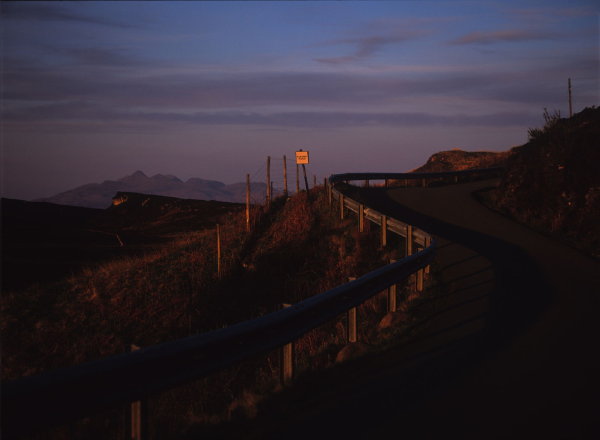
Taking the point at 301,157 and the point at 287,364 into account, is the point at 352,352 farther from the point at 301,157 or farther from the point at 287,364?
the point at 301,157

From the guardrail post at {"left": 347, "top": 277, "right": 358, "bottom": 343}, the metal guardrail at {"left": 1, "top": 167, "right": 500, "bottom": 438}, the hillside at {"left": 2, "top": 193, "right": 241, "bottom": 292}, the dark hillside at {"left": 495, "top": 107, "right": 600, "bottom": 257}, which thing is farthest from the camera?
the hillside at {"left": 2, "top": 193, "right": 241, "bottom": 292}

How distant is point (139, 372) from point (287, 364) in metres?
2.31

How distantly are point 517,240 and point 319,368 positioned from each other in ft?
39.9

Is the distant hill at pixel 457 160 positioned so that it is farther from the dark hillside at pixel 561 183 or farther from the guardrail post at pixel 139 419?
the guardrail post at pixel 139 419

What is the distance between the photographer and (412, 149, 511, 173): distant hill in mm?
53950

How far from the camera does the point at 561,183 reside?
19969mm

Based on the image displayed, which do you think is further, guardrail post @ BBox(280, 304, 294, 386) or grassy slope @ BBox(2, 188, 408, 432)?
grassy slope @ BBox(2, 188, 408, 432)

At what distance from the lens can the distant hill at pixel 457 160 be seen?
53950 mm

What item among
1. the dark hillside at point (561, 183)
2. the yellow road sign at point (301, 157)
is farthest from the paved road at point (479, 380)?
the yellow road sign at point (301, 157)

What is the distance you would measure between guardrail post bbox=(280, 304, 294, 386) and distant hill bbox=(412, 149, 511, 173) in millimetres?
47898

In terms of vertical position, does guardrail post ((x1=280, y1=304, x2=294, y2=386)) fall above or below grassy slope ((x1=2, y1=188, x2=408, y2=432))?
above

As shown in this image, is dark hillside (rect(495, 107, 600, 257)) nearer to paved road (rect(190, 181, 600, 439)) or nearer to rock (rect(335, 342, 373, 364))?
paved road (rect(190, 181, 600, 439))

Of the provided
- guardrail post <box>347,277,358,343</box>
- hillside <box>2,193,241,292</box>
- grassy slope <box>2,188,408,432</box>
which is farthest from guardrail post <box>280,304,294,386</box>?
hillside <box>2,193,241,292</box>

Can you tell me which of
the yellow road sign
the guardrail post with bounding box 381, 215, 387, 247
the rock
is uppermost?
the yellow road sign
